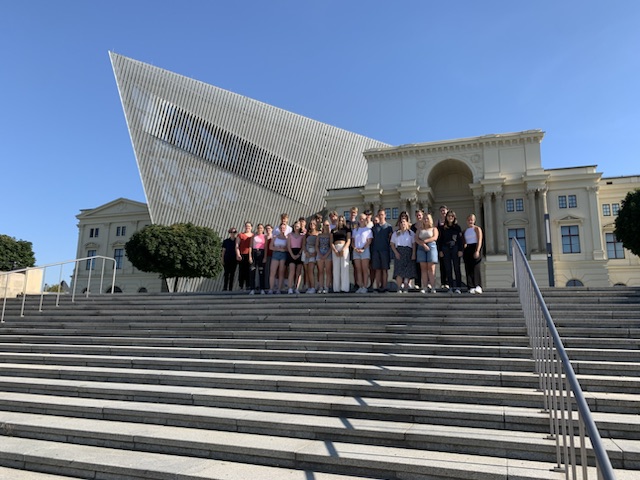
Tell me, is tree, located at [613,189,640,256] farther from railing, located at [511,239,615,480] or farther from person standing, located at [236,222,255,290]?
railing, located at [511,239,615,480]

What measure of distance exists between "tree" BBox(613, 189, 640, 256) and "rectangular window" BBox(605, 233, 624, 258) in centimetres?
1093

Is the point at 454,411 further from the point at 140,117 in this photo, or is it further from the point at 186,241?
the point at 140,117

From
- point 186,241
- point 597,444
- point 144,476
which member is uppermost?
point 186,241

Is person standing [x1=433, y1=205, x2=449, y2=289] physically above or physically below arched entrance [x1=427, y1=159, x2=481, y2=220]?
below

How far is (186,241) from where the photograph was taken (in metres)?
37.7

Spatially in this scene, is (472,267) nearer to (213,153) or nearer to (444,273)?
(444,273)

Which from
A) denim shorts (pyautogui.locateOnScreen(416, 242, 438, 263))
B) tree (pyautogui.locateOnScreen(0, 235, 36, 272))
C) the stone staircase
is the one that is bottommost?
the stone staircase

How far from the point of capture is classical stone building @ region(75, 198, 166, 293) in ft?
170

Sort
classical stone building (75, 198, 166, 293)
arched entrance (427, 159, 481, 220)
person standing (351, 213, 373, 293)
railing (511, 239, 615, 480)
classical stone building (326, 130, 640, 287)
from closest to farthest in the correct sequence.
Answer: railing (511, 239, 615, 480), person standing (351, 213, 373, 293), classical stone building (326, 130, 640, 287), arched entrance (427, 159, 481, 220), classical stone building (75, 198, 166, 293)

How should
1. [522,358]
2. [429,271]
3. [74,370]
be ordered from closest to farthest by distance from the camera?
[522,358] → [74,370] → [429,271]

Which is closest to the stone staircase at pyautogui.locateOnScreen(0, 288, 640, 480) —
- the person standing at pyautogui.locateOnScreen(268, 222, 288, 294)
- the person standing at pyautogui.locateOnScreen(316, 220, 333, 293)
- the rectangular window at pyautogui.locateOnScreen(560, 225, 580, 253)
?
the person standing at pyautogui.locateOnScreen(316, 220, 333, 293)

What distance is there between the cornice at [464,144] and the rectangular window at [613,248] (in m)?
11.1

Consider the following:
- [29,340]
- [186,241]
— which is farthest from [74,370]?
[186,241]

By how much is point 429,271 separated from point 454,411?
526 cm
